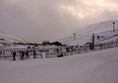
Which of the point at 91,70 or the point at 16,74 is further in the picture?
the point at 16,74

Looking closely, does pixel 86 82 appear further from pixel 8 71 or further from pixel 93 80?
pixel 8 71

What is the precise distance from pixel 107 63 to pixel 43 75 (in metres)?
7.54

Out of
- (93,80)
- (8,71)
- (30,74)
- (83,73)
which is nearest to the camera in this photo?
(93,80)

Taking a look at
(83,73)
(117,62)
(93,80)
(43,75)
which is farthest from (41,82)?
(117,62)

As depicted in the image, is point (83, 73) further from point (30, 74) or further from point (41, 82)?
point (30, 74)

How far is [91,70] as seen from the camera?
2377cm

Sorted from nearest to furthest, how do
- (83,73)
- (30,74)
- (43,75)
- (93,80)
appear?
(93,80) → (83,73) → (43,75) → (30,74)

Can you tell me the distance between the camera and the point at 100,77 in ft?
70.3

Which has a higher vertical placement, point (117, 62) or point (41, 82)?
point (117, 62)

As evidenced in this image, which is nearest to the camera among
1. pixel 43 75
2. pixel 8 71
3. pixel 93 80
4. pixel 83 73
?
pixel 93 80

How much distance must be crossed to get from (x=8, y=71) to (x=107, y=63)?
48.5ft

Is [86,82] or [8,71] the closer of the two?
[86,82]

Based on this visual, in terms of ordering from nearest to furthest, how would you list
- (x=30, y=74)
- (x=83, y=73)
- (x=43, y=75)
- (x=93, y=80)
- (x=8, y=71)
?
(x=93, y=80) → (x=83, y=73) → (x=43, y=75) → (x=30, y=74) → (x=8, y=71)

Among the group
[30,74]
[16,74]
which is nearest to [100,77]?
[30,74]
